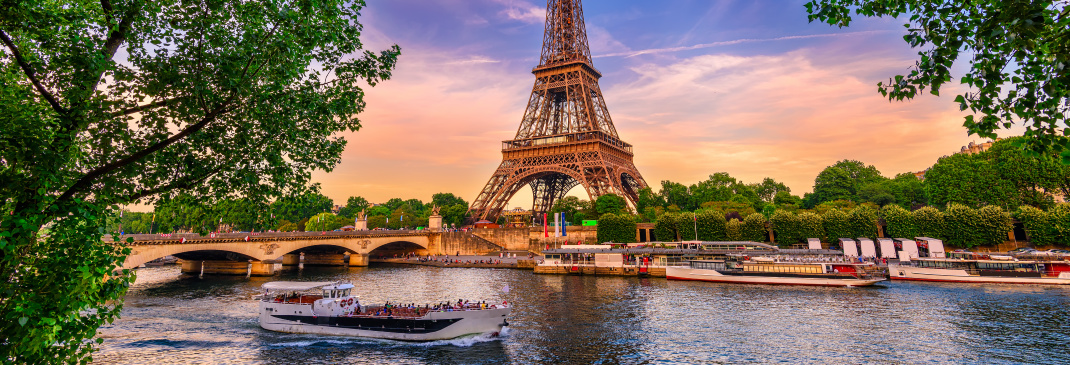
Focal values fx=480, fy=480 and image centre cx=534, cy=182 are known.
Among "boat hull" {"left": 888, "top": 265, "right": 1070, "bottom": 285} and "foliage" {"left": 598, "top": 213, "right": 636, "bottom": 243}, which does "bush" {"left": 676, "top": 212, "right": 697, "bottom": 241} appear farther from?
"boat hull" {"left": 888, "top": 265, "right": 1070, "bottom": 285}

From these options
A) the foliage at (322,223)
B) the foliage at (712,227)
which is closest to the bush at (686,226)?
the foliage at (712,227)

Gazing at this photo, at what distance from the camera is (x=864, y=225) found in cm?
5866

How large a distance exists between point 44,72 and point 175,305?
3284cm

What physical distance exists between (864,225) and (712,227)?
57.7ft

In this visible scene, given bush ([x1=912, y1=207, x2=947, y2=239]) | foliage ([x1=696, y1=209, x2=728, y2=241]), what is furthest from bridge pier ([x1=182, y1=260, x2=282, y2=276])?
bush ([x1=912, y1=207, x2=947, y2=239])

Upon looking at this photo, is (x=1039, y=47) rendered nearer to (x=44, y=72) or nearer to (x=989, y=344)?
(x=44, y=72)

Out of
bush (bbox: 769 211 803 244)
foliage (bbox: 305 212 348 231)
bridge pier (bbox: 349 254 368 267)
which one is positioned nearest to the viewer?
bush (bbox: 769 211 803 244)

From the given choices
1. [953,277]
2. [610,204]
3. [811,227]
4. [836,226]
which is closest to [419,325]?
[953,277]

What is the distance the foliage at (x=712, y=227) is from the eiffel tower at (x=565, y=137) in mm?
12464

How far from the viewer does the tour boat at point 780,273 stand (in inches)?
1661

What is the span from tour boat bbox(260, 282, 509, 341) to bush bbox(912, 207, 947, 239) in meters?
55.4

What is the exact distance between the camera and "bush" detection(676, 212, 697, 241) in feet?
226

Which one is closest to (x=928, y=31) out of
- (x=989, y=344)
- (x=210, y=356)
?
(x=989, y=344)

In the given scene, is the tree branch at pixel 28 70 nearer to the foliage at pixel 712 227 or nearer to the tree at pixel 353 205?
the foliage at pixel 712 227
